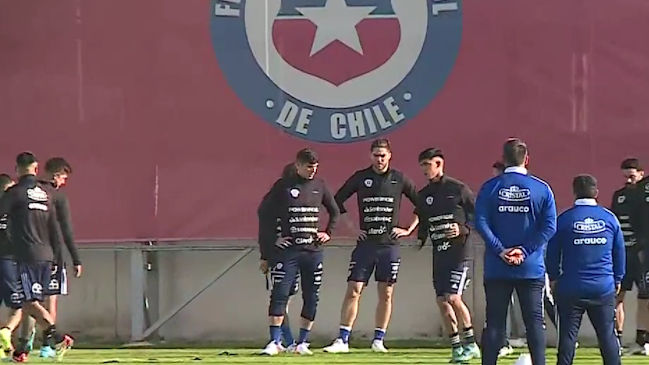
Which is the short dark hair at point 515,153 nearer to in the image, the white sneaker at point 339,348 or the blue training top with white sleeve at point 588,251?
the blue training top with white sleeve at point 588,251

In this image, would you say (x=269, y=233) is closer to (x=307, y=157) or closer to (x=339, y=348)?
(x=307, y=157)

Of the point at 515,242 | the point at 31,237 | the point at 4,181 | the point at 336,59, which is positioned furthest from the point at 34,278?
the point at 515,242

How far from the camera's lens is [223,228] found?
1274cm

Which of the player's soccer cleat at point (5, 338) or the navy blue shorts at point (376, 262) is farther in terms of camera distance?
the navy blue shorts at point (376, 262)

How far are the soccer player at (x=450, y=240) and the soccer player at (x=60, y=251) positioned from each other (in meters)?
2.96

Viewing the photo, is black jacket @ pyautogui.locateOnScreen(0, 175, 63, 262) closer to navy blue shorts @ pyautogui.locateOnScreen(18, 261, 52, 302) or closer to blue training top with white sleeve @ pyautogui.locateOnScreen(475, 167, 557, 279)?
navy blue shorts @ pyautogui.locateOnScreen(18, 261, 52, 302)

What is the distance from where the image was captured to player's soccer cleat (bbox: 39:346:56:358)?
11.7 meters

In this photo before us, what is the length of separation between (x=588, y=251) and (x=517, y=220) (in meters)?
0.51

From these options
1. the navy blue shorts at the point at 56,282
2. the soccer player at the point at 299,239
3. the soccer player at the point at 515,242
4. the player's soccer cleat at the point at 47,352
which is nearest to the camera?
the soccer player at the point at 515,242

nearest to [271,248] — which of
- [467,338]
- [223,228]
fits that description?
[223,228]

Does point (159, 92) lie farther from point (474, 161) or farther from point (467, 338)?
point (467, 338)

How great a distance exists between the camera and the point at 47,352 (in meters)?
11.7

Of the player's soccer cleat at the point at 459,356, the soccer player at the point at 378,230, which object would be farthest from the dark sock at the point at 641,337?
the soccer player at the point at 378,230

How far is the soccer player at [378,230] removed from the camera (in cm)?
1193
